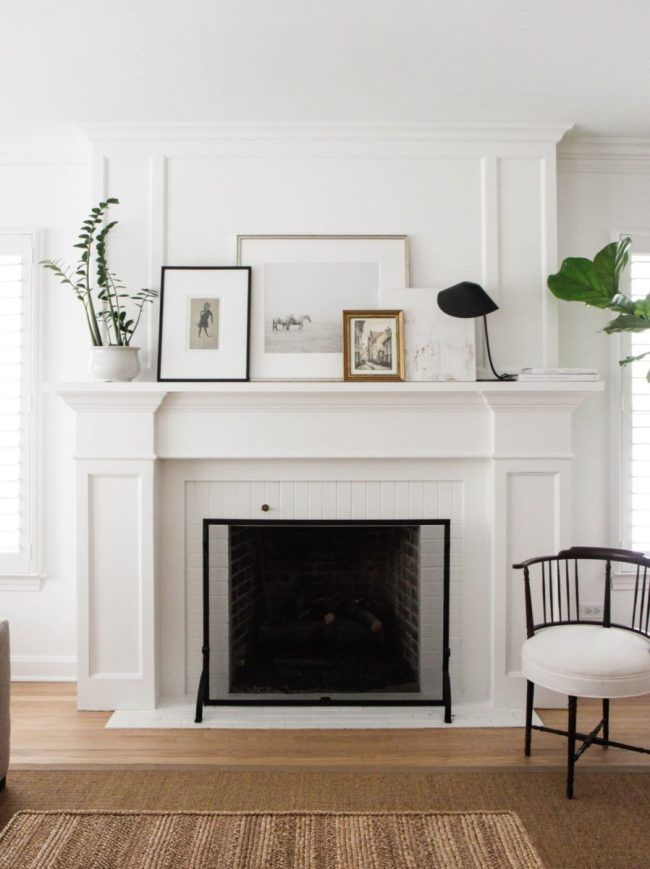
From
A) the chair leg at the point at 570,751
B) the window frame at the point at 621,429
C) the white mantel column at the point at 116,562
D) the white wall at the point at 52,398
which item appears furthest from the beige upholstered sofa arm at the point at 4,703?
the window frame at the point at 621,429

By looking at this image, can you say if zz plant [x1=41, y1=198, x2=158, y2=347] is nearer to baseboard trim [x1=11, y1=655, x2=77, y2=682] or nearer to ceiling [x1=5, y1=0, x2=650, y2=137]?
ceiling [x1=5, y1=0, x2=650, y2=137]

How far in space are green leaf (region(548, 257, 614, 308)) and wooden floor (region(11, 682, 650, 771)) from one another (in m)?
1.85

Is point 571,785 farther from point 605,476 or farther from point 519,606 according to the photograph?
point 605,476

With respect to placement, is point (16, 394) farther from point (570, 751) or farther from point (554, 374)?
point (570, 751)

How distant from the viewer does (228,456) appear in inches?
126

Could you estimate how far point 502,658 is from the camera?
126 inches

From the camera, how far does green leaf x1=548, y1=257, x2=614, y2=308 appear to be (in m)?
3.15

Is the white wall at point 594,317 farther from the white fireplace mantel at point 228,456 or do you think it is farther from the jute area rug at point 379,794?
the jute area rug at point 379,794

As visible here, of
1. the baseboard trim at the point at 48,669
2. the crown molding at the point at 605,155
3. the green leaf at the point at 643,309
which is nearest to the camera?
the green leaf at the point at 643,309

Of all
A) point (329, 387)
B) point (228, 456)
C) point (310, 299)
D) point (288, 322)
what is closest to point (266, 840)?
point (228, 456)

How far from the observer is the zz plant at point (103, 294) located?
3158 millimetres

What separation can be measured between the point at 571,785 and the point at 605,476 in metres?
1.55

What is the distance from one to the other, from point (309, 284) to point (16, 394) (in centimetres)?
158

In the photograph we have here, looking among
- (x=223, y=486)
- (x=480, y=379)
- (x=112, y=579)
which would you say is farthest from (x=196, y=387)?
(x=480, y=379)
